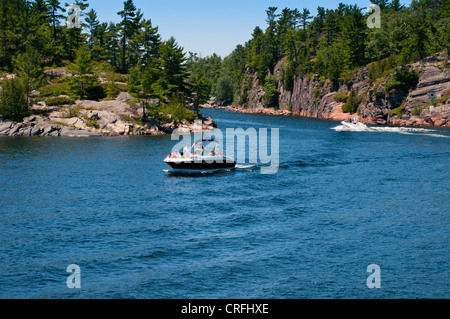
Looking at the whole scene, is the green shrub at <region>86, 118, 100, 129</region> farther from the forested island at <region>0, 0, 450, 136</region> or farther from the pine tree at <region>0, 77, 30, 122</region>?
the pine tree at <region>0, 77, 30, 122</region>

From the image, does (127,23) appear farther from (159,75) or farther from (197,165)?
(197,165)

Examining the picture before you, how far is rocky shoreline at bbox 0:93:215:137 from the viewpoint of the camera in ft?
261

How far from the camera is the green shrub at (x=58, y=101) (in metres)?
87.7

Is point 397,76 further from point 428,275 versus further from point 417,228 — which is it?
point 428,275

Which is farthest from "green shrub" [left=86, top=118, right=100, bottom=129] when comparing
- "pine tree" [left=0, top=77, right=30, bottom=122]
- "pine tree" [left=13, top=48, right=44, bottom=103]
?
"pine tree" [left=13, top=48, right=44, bottom=103]

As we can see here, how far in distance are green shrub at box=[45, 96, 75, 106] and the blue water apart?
33953 millimetres

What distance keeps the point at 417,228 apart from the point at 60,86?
8312 centimetres

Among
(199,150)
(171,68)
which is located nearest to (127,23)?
(171,68)

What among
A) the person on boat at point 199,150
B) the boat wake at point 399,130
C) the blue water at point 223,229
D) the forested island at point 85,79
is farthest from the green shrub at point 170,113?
the person on boat at point 199,150

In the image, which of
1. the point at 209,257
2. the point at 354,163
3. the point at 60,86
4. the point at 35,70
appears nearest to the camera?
the point at 209,257

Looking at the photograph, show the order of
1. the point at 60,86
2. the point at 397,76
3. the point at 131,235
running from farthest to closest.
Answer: the point at 397,76 < the point at 60,86 < the point at 131,235

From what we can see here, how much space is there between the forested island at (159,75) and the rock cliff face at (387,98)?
0.92 ft

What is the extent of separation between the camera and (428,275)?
25.0 meters
